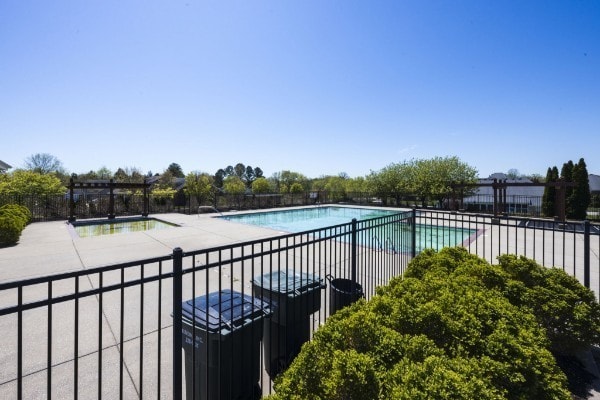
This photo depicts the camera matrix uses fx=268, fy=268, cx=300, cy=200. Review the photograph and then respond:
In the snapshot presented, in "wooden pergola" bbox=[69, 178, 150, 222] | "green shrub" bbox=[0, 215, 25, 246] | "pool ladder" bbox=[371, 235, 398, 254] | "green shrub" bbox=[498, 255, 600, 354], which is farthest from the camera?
"wooden pergola" bbox=[69, 178, 150, 222]

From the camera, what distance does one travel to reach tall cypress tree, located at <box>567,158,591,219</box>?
17359 millimetres

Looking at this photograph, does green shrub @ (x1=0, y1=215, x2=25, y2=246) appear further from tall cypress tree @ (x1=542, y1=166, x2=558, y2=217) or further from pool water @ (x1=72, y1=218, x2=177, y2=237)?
tall cypress tree @ (x1=542, y1=166, x2=558, y2=217)

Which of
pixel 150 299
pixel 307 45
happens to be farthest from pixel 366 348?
pixel 307 45

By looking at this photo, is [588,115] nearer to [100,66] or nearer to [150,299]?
[150,299]

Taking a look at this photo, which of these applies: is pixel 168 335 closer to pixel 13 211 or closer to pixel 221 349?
pixel 221 349

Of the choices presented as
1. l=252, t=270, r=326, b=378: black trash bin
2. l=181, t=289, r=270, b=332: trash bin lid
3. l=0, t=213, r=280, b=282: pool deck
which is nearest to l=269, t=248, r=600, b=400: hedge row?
l=181, t=289, r=270, b=332: trash bin lid

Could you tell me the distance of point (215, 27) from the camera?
9109 millimetres

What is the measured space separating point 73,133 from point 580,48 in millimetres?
35365

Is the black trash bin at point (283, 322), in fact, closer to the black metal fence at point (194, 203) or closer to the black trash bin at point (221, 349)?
the black trash bin at point (221, 349)

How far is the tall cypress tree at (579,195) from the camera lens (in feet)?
57.0

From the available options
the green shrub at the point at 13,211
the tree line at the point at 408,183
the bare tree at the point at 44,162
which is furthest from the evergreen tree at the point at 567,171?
the bare tree at the point at 44,162

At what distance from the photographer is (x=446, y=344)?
212 centimetres

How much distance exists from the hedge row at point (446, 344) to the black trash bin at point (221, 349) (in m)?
0.41

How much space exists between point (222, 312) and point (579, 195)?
24227 millimetres
